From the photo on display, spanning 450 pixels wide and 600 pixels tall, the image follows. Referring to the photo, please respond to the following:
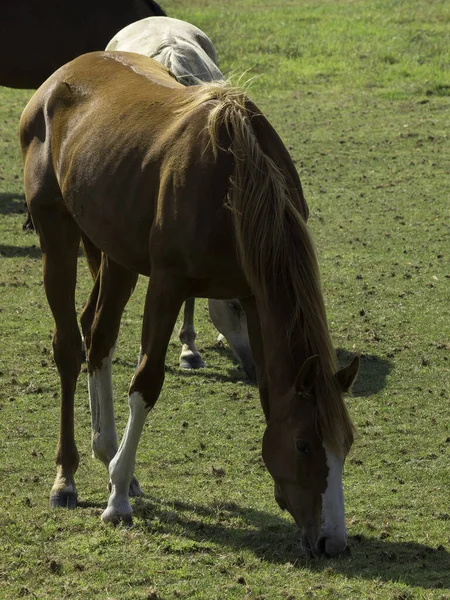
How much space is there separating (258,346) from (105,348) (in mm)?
905

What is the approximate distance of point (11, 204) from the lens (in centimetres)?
1074

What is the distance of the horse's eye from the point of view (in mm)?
3652

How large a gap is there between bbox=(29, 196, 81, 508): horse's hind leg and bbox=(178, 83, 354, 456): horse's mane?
48.9 inches

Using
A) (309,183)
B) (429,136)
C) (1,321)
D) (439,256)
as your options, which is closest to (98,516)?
(1,321)

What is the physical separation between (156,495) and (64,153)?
1.62 metres

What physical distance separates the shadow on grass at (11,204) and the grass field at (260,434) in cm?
4

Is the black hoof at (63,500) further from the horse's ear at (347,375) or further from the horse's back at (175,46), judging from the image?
the horse's back at (175,46)

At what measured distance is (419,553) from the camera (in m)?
4.02

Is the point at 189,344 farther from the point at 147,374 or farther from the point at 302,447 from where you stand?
the point at 302,447

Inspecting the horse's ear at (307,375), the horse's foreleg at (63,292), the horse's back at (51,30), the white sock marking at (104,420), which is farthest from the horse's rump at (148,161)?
the horse's back at (51,30)

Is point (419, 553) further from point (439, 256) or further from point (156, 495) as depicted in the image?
point (439, 256)

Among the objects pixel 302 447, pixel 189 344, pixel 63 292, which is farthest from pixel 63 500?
pixel 189 344

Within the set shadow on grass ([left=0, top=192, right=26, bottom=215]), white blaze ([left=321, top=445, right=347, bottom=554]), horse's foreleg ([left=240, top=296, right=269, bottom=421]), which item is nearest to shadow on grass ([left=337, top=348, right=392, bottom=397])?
horse's foreleg ([left=240, top=296, right=269, bottom=421])

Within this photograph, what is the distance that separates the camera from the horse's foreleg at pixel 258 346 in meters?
4.21
